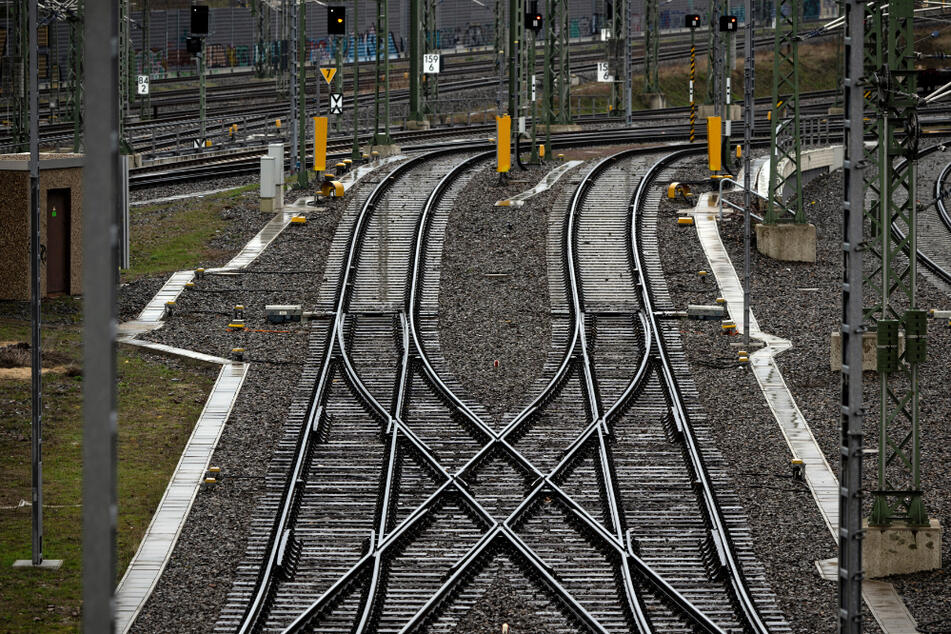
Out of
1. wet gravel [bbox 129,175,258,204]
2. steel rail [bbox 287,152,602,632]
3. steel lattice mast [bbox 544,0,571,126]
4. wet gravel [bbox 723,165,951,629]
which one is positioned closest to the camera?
steel rail [bbox 287,152,602,632]

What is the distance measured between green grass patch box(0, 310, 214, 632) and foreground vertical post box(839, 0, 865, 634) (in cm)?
727

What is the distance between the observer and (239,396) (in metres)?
22.8

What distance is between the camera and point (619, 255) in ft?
102

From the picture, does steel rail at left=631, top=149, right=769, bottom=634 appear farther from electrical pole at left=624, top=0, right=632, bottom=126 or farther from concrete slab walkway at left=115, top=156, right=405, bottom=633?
electrical pole at left=624, top=0, right=632, bottom=126

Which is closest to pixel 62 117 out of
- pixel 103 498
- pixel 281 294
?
pixel 281 294

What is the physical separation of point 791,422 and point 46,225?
13.9m

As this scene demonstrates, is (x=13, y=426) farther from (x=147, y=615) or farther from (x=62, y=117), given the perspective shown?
(x=62, y=117)

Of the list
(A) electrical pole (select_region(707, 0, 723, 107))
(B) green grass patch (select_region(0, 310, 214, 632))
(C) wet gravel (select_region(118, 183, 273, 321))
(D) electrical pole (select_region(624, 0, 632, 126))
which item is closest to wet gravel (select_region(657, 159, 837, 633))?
(B) green grass patch (select_region(0, 310, 214, 632))

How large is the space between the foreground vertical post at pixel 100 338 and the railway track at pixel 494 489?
7.52 meters

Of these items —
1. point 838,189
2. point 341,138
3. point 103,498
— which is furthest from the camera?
point 341,138

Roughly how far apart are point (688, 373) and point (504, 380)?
286 centimetres

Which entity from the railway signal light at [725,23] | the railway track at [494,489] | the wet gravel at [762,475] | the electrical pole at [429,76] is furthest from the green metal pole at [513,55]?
the electrical pole at [429,76]

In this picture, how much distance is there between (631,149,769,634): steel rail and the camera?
1502cm

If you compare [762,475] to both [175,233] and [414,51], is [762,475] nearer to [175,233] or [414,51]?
[175,233]
